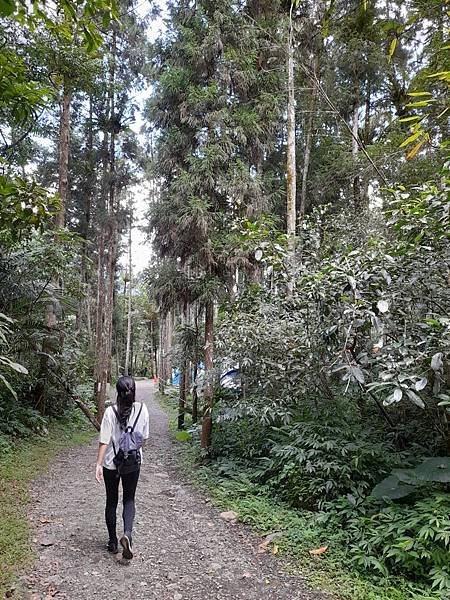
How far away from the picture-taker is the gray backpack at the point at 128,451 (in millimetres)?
3918

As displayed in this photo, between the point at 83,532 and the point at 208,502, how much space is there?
2016mm

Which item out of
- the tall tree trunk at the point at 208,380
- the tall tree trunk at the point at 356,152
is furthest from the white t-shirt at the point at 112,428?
the tall tree trunk at the point at 356,152

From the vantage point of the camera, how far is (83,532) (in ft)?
14.9

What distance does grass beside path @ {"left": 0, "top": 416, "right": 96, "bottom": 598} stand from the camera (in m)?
3.67

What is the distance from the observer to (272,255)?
6.08 metres

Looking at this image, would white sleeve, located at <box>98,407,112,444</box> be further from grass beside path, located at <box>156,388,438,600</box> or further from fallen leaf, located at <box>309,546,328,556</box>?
fallen leaf, located at <box>309,546,328,556</box>

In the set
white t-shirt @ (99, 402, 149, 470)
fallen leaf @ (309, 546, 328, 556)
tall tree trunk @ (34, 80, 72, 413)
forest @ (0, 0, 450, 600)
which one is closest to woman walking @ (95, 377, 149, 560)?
white t-shirt @ (99, 402, 149, 470)

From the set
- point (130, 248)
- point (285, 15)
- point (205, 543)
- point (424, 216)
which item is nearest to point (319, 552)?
point (205, 543)

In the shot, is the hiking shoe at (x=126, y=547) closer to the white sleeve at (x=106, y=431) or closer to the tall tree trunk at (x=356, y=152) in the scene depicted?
the white sleeve at (x=106, y=431)

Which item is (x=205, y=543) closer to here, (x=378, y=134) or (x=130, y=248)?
(x=378, y=134)

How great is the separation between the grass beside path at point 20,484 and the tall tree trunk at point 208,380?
9.53 ft

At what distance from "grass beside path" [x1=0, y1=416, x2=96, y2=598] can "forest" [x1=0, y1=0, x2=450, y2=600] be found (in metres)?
0.23

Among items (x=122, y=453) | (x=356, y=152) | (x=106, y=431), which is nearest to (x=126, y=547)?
(x=122, y=453)

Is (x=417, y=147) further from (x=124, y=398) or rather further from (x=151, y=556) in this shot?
(x=151, y=556)
